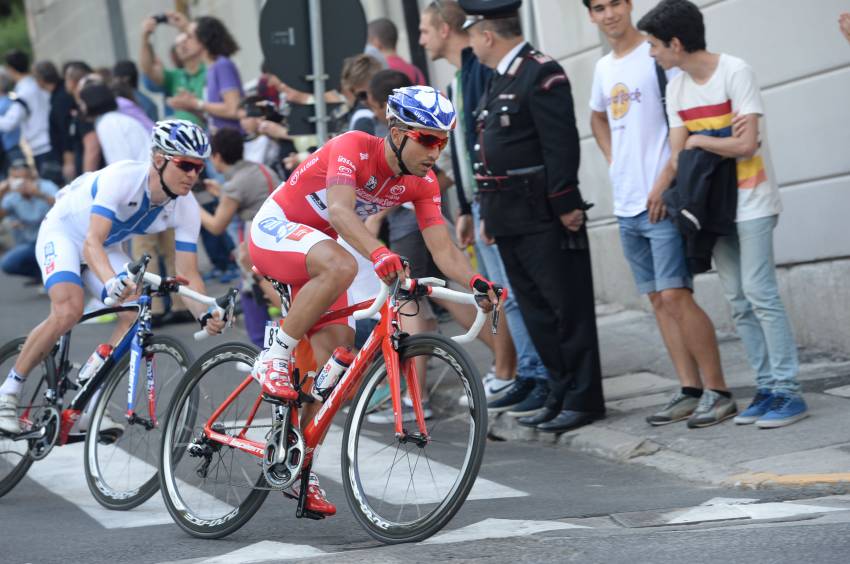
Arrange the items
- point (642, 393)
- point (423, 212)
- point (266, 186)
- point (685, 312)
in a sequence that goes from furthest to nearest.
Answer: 1. point (266, 186)
2. point (642, 393)
3. point (685, 312)
4. point (423, 212)

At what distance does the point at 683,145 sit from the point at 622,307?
13.9ft

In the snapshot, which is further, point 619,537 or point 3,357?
point 3,357

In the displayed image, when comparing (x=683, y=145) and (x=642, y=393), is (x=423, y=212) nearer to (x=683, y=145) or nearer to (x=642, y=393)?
(x=683, y=145)

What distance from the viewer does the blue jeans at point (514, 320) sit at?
29.4 feet

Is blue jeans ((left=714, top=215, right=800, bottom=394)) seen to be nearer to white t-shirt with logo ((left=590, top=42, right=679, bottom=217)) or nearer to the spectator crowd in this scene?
the spectator crowd

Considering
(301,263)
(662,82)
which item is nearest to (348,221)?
(301,263)

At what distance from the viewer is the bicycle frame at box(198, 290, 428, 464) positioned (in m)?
5.68

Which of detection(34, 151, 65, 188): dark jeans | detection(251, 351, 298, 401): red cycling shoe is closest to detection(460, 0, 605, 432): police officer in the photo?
detection(251, 351, 298, 401): red cycling shoe

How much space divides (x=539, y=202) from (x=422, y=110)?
7.93ft

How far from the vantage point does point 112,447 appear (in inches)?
289

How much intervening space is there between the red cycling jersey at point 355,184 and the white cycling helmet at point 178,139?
39.1 inches

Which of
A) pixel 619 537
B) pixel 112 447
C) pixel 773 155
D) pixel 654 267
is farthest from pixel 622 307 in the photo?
pixel 619 537

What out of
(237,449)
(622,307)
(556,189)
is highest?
(556,189)

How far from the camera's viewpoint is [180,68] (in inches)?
637
